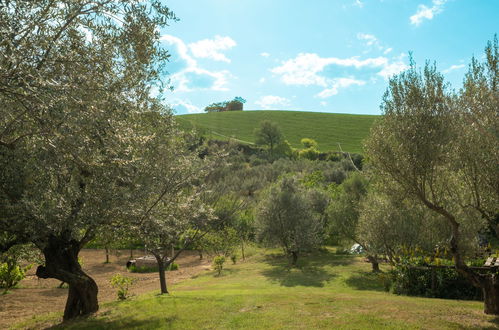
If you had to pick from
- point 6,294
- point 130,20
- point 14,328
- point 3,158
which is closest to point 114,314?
point 14,328

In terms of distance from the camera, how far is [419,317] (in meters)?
13.2

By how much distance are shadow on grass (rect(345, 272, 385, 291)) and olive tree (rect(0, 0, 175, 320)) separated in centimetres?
1950

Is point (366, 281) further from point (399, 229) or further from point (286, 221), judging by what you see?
point (286, 221)

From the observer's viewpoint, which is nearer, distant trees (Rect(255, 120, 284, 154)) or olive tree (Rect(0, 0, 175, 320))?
olive tree (Rect(0, 0, 175, 320))

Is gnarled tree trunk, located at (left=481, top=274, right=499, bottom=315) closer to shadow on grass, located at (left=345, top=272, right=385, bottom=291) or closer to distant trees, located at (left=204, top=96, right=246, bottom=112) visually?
shadow on grass, located at (left=345, top=272, right=385, bottom=291)

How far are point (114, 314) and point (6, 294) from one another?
13700mm

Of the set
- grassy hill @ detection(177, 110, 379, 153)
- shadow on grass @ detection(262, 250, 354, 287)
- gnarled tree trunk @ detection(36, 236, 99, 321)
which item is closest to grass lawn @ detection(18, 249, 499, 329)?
gnarled tree trunk @ detection(36, 236, 99, 321)

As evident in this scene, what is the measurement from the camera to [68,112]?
26.8 feet

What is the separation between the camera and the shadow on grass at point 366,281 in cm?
2606

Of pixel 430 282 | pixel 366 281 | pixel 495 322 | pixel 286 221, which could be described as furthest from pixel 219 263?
pixel 495 322

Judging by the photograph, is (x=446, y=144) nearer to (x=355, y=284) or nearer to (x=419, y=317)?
(x=419, y=317)

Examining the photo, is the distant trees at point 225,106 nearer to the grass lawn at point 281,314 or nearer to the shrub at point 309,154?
the shrub at point 309,154

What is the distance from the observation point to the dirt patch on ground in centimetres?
2023

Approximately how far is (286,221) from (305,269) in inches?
225
